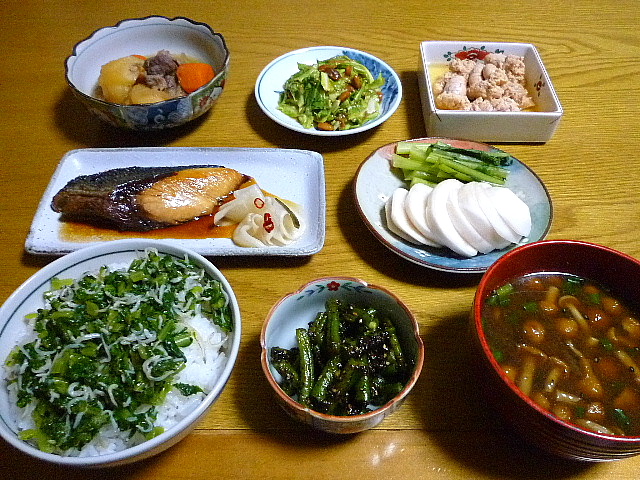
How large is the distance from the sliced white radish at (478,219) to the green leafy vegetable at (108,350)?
76cm

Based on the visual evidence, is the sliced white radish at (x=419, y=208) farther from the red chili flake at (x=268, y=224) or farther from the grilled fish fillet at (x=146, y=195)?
the grilled fish fillet at (x=146, y=195)

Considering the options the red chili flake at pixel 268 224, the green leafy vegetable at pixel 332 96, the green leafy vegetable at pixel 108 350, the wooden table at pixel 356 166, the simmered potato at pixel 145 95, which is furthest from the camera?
the green leafy vegetable at pixel 332 96

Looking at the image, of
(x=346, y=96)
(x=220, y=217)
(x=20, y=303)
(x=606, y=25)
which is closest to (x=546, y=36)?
(x=606, y=25)

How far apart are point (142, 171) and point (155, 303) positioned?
733 millimetres

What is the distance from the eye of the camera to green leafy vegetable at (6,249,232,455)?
1.02 meters

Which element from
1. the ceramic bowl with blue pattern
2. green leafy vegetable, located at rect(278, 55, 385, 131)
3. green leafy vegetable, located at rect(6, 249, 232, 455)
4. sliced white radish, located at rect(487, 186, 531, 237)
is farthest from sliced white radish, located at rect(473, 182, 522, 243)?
the ceramic bowl with blue pattern

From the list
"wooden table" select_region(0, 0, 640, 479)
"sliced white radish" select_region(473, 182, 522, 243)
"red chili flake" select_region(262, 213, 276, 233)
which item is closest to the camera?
"wooden table" select_region(0, 0, 640, 479)

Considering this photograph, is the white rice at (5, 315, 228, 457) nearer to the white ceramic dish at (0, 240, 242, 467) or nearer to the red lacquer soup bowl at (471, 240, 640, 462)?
the white ceramic dish at (0, 240, 242, 467)

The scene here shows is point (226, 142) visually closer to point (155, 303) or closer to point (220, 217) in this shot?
point (220, 217)

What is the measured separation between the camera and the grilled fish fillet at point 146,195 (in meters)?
1.59

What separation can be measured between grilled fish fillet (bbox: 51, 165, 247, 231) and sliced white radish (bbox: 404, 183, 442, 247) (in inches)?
24.8

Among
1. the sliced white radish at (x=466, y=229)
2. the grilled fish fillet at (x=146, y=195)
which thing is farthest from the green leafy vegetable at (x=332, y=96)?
the sliced white radish at (x=466, y=229)

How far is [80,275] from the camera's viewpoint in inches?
50.4

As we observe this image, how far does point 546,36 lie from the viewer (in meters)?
2.55
